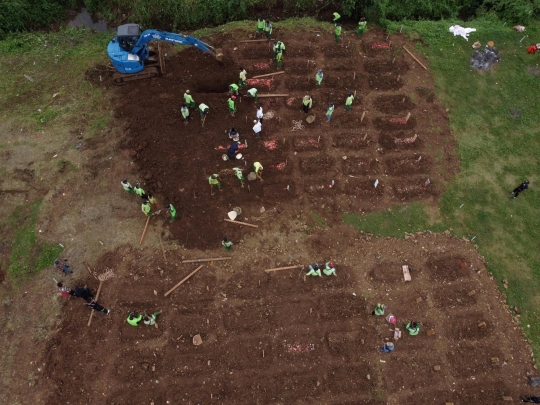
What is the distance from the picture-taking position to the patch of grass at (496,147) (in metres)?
14.6

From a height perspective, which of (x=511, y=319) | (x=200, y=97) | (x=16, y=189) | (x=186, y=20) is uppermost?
(x=186, y=20)

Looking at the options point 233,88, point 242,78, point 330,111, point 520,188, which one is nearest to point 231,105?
point 233,88

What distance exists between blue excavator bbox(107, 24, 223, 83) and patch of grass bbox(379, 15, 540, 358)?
12.2 metres

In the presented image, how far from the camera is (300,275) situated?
14.1m

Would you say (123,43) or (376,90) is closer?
(123,43)

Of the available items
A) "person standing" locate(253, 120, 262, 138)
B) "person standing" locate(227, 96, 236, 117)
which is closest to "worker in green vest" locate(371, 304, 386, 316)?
"person standing" locate(253, 120, 262, 138)

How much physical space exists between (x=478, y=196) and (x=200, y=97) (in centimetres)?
1369

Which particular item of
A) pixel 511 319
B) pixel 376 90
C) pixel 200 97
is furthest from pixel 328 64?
pixel 511 319

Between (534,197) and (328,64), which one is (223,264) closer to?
(328,64)

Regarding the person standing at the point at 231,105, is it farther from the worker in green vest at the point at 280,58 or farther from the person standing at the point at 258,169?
the worker in green vest at the point at 280,58

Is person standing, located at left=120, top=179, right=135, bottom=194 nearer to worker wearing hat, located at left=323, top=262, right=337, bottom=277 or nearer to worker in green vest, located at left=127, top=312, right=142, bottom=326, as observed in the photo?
worker in green vest, located at left=127, top=312, right=142, bottom=326

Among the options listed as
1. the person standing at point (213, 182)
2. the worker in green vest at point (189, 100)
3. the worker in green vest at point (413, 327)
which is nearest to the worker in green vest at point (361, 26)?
the worker in green vest at point (189, 100)

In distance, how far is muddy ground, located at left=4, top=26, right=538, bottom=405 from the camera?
12.4 meters

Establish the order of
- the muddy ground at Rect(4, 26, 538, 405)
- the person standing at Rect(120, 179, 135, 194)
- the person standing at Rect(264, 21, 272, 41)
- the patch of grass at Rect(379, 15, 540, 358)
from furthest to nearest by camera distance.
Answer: the person standing at Rect(264, 21, 272, 41) → the person standing at Rect(120, 179, 135, 194) → the patch of grass at Rect(379, 15, 540, 358) → the muddy ground at Rect(4, 26, 538, 405)
